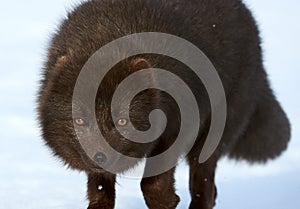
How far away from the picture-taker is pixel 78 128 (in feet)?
24.2

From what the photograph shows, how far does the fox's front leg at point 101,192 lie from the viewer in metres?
8.30

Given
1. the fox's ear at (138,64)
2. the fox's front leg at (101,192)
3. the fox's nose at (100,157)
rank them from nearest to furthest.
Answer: the fox's nose at (100,157) < the fox's ear at (138,64) < the fox's front leg at (101,192)

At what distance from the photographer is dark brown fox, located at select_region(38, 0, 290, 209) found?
293 inches

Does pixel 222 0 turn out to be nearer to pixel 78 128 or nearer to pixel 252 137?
pixel 252 137

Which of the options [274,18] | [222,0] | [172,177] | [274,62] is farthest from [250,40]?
[274,18]

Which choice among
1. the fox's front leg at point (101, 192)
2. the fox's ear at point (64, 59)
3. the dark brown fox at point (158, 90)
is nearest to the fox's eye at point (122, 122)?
the dark brown fox at point (158, 90)

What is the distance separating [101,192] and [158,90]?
1.28m

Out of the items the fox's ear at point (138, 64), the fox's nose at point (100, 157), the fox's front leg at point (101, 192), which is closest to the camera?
the fox's nose at point (100, 157)

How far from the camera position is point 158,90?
7551mm

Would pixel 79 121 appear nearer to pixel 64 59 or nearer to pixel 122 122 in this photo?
pixel 122 122

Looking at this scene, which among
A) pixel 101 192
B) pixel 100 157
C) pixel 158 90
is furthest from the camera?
pixel 101 192

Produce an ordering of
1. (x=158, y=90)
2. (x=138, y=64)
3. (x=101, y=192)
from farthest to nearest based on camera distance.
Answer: (x=101, y=192)
(x=158, y=90)
(x=138, y=64)

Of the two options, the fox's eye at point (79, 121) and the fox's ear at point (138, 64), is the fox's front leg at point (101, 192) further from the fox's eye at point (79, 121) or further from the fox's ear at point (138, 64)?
the fox's ear at point (138, 64)

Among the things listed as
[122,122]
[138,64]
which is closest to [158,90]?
[138,64]
